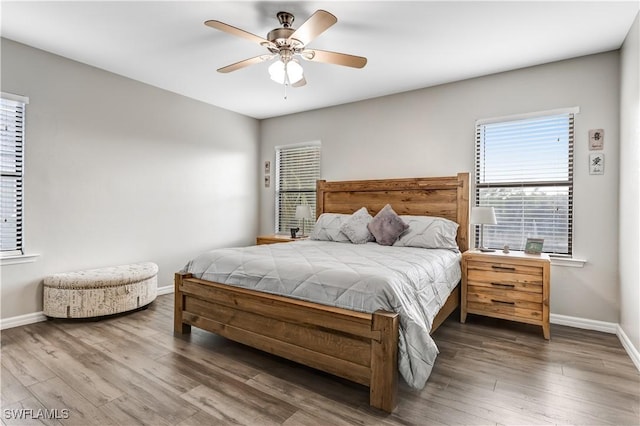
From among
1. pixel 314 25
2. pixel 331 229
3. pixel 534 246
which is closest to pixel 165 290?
pixel 331 229

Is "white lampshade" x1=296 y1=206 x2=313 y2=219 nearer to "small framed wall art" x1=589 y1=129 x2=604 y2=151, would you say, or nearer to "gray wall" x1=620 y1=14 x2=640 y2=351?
"small framed wall art" x1=589 y1=129 x2=604 y2=151

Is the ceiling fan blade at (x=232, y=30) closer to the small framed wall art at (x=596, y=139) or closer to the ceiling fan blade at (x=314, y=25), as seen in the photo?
the ceiling fan blade at (x=314, y=25)

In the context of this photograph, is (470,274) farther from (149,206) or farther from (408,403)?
(149,206)

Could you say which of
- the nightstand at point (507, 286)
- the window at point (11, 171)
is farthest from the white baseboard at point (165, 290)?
the nightstand at point (507, 286)

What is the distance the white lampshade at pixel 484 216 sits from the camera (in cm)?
336

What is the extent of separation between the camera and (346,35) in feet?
9.70

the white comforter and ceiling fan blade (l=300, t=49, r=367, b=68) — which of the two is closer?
the white comforter

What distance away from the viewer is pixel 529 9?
100 inches

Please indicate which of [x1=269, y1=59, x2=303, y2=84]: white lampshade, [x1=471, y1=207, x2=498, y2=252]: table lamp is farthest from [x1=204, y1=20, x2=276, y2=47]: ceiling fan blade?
[x1=471, y1=207, x2=498, y2=252]: table lamp

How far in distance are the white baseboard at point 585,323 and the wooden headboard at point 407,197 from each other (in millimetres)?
1109

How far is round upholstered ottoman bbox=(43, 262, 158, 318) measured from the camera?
128 inches

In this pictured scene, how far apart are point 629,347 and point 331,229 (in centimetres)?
298

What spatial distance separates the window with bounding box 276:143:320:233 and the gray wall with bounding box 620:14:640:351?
11.8ft

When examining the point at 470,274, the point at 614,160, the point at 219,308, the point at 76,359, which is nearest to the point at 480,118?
the point at 614,160
